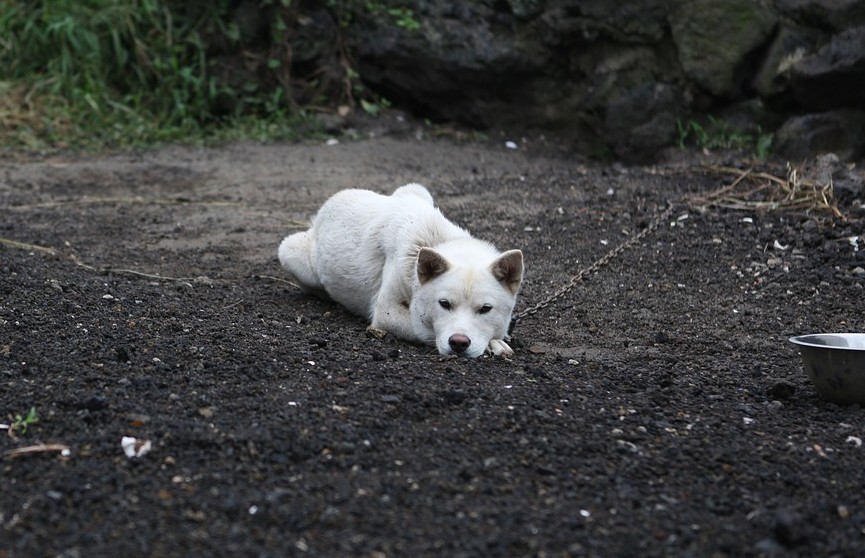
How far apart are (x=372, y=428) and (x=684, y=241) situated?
4279 millimetres

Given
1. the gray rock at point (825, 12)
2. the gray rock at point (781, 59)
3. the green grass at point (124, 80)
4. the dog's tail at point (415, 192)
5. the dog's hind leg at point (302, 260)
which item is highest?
the gray rock at point (825, 12)

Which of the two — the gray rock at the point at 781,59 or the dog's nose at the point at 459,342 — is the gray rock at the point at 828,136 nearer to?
the gray rock at the point at 781,59

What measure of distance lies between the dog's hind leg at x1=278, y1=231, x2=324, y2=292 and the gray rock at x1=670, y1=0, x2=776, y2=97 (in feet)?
19.1

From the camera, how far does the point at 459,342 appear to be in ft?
18.2

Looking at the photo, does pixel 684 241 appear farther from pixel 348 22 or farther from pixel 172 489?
pixel 348 22

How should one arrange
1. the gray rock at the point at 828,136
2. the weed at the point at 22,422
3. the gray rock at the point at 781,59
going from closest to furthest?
the weed at the point at 22,422, the gray rock at the point at 828,136, the gray rock at the point at 781,59

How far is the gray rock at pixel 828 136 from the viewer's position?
34.3 feet

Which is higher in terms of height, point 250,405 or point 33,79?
point 250,405

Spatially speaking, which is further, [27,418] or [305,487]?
[27,418]

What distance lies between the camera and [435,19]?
1278 cm

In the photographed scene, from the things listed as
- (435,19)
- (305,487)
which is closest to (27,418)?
(305,487)

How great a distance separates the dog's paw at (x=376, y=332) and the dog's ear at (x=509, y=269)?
728mm

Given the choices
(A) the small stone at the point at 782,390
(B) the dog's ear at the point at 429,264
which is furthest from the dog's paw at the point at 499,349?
(A) the small stone at the point at 782,390

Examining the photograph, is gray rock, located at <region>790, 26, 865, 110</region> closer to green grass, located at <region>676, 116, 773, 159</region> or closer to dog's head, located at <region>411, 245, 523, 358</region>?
green grass, located at <region>676, 116, 773, 159</region>
